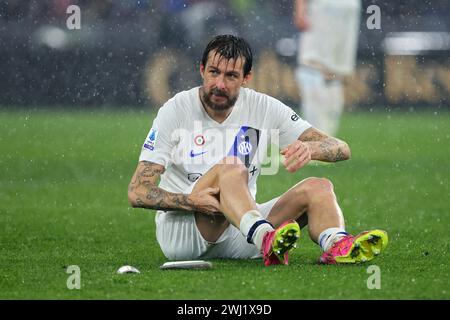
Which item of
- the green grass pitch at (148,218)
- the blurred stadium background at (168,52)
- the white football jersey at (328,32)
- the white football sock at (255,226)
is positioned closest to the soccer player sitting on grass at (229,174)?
the white football sock at (255,226)

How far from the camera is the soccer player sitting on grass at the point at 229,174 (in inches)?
235

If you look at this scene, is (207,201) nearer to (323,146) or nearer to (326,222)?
(326,222)

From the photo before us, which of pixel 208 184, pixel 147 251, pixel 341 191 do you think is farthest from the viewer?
pixel 341 191

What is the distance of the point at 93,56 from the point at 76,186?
27.2 ft

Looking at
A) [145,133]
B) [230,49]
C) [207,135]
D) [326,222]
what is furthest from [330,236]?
[145,133]

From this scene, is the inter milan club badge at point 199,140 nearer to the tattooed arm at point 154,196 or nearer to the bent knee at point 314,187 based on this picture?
the tattooed arm at point 154,196

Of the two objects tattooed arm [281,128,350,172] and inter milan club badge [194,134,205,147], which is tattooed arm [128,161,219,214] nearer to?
inter milan club badge [194,134,205,147]

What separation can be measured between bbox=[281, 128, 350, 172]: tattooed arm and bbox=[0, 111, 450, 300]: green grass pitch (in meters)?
0.55

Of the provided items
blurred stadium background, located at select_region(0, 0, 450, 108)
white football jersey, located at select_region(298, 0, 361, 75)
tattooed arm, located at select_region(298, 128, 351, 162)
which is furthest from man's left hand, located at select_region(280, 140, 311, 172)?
blurred stadium background, located at select_region(0, 0, 450, 108)

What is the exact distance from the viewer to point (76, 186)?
10.9 meters

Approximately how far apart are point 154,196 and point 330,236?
0.92 meters

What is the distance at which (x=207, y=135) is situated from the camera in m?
6.41
